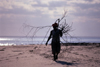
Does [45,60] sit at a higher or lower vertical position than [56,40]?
lower

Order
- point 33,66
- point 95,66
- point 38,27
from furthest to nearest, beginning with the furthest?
point 38,27 < point 95,66 < point 33,66

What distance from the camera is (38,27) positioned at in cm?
779

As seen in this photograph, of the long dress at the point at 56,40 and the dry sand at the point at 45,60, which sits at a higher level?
the long dress at the point at 56,40

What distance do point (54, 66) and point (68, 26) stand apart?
3509mm

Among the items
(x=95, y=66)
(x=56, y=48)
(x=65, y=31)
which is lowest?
(x=95, y=66)

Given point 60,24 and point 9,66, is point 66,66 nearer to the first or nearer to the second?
point 9,66

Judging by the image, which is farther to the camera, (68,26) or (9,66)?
(68,26)

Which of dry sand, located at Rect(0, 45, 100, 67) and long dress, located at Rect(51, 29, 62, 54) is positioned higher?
long dress, located at Rect(51, 29, 62, 54)

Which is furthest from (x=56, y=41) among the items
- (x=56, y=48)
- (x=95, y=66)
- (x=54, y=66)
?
(x=95, y=66)

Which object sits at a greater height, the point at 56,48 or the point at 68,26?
the point at 68,26

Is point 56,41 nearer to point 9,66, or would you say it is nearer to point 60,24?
point 60,24

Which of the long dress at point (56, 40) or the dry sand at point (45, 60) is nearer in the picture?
the dry sand at point (45, 60)

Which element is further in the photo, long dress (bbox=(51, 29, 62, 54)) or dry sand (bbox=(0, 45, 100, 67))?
long dress (bbox=(51, 29, 62, 54))

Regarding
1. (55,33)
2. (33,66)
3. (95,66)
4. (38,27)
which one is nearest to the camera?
(33,66)
